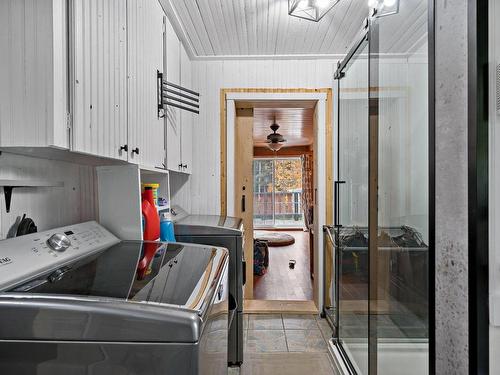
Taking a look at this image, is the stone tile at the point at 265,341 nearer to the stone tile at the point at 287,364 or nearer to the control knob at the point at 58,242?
the stone tile at the point at 287,364

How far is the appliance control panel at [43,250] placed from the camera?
0.95 metres

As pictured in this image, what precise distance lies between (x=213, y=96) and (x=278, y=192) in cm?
613

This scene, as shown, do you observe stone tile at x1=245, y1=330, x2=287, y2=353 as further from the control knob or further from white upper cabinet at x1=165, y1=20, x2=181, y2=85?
white upper cabinet at x1=165, y1=20, x2=181, y2=85

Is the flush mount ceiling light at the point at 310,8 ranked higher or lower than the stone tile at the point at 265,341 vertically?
higher

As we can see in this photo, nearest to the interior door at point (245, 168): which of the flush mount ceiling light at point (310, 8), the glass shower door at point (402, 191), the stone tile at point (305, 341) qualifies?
the stone tile at point (305, 341)

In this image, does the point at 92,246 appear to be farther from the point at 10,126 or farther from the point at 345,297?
the point at 345,297

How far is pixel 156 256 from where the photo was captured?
1.30 metres

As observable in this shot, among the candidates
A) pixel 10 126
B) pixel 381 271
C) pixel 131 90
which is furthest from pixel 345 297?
pixel 10 126

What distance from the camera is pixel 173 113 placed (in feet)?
7.64

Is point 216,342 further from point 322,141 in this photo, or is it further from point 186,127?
point 322,141

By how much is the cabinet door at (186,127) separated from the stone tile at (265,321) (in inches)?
56.5

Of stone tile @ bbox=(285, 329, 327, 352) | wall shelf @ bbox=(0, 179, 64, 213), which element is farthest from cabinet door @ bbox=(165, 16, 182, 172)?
stone tile @ bbox=(285, 329, 327, 352)

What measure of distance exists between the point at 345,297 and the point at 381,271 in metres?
0.66

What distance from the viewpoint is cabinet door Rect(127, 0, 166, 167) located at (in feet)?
5.03
